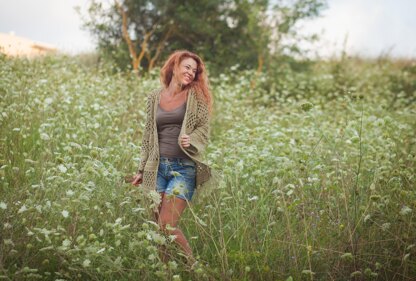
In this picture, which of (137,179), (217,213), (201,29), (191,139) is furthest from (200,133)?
(201,29)

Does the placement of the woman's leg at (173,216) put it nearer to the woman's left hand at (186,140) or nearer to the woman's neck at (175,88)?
the woman's left hand at (186,140)

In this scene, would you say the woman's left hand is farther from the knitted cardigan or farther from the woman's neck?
the woman's neck

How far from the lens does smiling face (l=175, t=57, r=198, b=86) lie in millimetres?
4266

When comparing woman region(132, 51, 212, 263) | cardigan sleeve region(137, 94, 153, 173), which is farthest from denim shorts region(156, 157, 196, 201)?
cardigan sleeve region(137, 94, 153, 173)

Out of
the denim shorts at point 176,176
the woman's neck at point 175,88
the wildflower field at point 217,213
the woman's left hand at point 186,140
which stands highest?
the woman's neck at point 175,88

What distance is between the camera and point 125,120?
754cm

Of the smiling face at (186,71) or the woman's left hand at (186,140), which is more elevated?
the smiling face at (186,71)

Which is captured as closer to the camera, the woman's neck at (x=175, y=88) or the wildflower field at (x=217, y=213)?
the wildflower field at (x=217, y=213)

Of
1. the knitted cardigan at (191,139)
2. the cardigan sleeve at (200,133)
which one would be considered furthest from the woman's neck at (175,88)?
the cardigan sleeve at (200,133)

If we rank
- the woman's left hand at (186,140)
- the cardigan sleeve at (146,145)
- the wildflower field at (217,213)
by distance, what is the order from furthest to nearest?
the cardigan sleeve at (146,145) < the woman's left hand at (186,140) < the wildflower field at (217,213)

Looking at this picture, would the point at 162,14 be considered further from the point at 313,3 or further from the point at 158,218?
the point at 158,218

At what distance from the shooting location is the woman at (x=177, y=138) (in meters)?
3.94

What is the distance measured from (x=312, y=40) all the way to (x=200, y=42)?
11.1ft

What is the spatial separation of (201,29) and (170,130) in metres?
10.4
